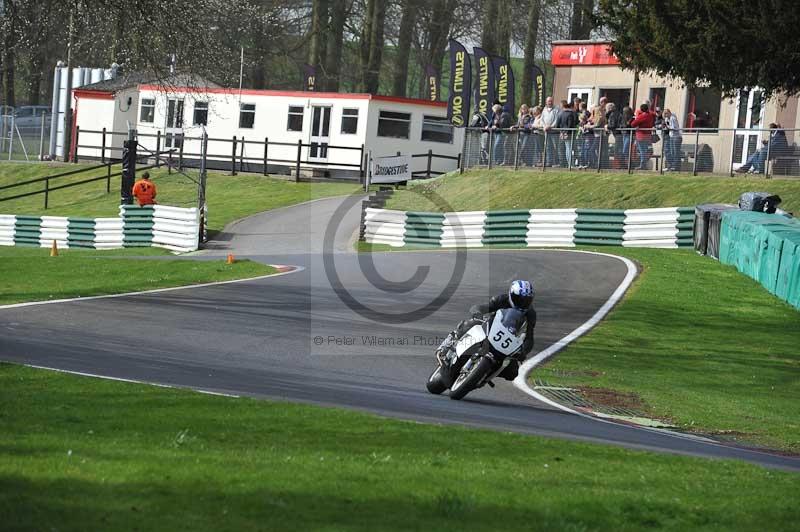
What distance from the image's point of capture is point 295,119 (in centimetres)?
4609

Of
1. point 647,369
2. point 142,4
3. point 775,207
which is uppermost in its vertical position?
point 142,4

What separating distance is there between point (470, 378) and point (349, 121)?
33789mm

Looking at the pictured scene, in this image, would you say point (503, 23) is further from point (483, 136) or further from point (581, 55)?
point (483, 136)

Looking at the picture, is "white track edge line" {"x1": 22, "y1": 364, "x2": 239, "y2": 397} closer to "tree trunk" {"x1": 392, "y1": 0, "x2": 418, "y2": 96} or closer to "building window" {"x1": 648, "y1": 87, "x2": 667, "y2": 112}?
"building window" {"x1": 648, "y1": 87, "x2": 667, "y2": 112}

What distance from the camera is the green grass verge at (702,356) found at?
12820mm

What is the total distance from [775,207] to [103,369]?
1683 centimetres

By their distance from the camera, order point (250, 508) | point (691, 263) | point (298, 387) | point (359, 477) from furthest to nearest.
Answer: point (691, 263), point (298, 387), point (359, 477), point (250, 508)

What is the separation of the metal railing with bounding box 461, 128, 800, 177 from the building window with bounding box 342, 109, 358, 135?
31.9 ft

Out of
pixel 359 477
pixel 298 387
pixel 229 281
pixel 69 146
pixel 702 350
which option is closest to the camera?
pixel 359 477

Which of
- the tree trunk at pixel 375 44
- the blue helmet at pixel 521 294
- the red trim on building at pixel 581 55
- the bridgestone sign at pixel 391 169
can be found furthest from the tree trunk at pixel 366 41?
the blue helmet at pixel 521 294

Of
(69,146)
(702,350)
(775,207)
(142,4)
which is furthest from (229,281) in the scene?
(69,146)

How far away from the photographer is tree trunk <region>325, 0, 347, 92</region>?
57562 millimetres

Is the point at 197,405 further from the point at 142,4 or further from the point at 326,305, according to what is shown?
the point at 142,4

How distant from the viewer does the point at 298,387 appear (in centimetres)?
1194
